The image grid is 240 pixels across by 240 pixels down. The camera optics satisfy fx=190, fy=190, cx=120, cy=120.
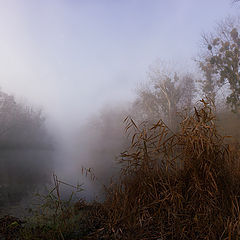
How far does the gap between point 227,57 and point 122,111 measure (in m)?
29.8

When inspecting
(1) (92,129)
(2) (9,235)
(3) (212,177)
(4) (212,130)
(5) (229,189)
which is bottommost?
(2) (9,235)

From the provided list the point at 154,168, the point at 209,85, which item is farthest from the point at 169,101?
the point at 154,168

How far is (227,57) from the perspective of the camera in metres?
25.5

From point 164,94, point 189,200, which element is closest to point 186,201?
point 189,200

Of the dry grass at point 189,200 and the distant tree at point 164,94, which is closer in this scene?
the dry grass at point 189,200

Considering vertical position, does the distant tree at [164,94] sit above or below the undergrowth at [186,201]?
above

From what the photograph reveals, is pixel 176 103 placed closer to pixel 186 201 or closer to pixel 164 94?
pixel 164 94

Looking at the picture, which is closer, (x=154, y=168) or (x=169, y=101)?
(x=154, y=168)

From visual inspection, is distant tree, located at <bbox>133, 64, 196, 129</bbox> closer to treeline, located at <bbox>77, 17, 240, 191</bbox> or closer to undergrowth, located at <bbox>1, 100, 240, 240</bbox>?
treeline, located at <bbox>77, 17, 240, 191</bbox>

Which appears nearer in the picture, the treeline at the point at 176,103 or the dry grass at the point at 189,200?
the dry grass at the point at 189,200

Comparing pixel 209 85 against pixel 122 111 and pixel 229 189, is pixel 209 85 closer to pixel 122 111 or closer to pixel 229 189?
pixel 122 111

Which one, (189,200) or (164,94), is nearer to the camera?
Result: (189,200)

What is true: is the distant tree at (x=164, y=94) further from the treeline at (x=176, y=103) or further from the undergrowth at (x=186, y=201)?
the undergrowth at (x=186, y=201)

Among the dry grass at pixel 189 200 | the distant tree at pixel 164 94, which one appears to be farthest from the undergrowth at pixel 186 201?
the distant tree at pixel 164 94
